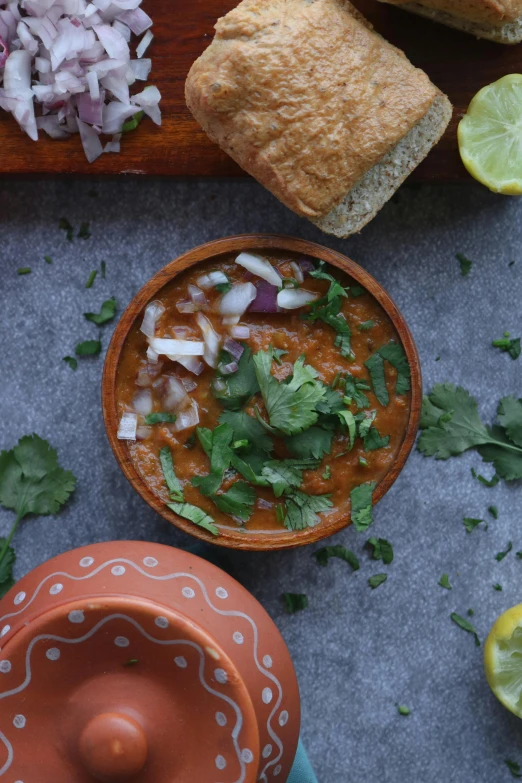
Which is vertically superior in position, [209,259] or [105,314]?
[209,259]

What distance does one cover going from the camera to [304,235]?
2.54 metres

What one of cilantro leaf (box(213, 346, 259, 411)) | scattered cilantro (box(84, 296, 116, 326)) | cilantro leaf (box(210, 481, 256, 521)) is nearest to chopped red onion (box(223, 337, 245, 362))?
cilantro leaf (box(213, 346, 259, 411))

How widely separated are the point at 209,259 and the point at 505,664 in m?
1.44

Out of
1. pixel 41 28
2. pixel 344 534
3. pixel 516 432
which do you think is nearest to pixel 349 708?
pixel 344 534

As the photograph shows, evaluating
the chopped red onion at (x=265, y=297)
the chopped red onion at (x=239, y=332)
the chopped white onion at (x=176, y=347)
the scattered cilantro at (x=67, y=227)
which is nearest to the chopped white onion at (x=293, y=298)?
the chopped red onion at (x=265, y=297)

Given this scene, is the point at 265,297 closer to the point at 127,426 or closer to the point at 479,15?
the point at 127,426

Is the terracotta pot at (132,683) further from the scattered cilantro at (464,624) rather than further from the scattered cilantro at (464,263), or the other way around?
the scattered cilantro at (464,263)

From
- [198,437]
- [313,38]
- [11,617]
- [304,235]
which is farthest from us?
[304,235]

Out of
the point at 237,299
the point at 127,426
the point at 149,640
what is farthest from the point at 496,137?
the point at 149,640

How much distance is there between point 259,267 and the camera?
2289 mm

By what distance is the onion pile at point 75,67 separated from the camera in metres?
2.32

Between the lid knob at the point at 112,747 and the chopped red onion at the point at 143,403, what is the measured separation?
88 centimetres

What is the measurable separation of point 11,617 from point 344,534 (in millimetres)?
1125

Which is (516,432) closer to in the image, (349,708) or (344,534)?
(344,534)
